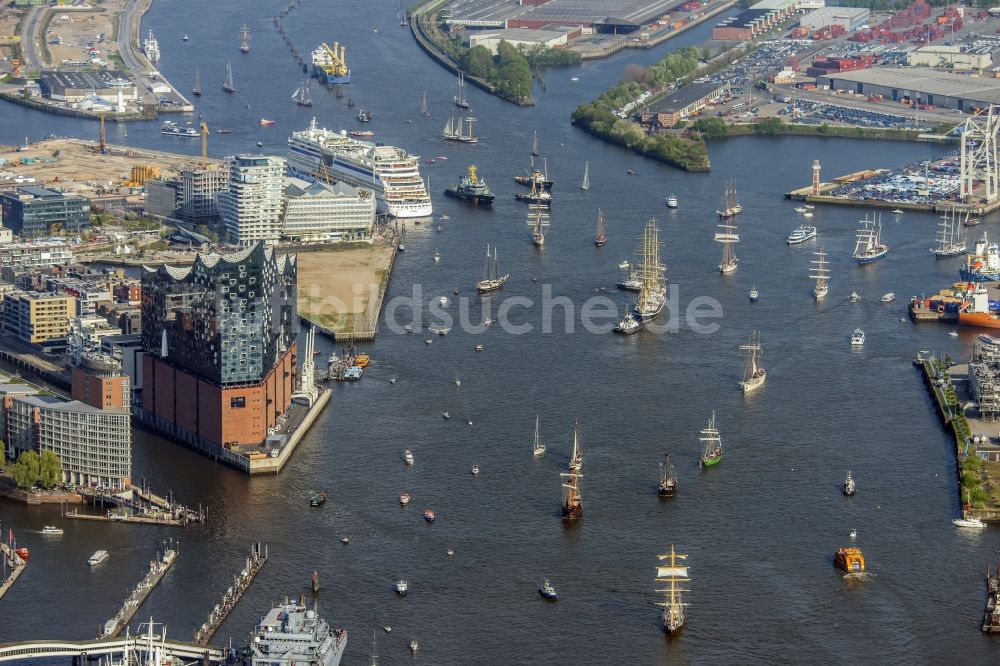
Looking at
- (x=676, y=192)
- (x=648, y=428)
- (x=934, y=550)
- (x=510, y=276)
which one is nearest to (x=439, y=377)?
(x=648, y=428)

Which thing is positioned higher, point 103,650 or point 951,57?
point 951,57

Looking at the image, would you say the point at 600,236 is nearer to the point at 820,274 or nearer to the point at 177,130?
the point at 820,274

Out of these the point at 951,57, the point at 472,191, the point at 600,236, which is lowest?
the point at 472,191

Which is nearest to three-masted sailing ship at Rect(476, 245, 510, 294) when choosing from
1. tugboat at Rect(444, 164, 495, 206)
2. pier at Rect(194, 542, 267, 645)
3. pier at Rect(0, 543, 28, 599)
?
tugboat at Rect(444, 164, 495, 206)

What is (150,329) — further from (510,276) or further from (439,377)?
(510,276)

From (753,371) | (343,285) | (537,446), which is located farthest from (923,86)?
(537,446)

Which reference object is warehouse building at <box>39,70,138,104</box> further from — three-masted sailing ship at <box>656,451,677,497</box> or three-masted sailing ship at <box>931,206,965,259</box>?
three-masted sailing ship at <box>656,451,677,497</box>

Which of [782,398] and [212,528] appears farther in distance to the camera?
[782,398]
